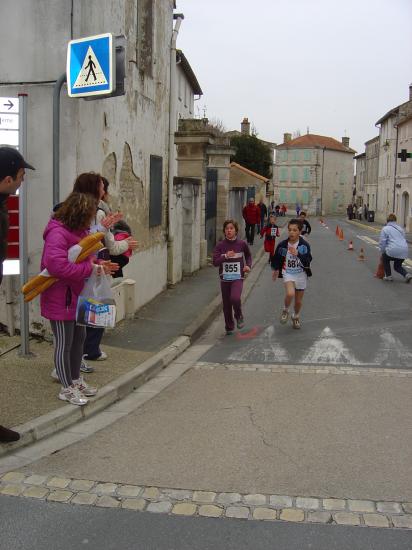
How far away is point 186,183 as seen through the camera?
13688mm

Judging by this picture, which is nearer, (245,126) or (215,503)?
(215,503)

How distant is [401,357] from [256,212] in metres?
15.5

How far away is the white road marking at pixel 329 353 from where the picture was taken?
7.51m

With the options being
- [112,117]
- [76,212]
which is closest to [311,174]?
[112,117]

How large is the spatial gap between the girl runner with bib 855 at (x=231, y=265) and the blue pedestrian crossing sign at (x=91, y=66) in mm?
3229

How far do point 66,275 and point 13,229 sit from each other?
6.10ft

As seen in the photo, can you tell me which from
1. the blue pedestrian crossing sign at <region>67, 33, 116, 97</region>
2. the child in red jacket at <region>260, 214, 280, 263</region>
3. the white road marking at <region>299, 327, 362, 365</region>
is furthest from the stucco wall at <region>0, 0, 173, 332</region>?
the child in red jacket at <region>260, 214, 280, 263</region>

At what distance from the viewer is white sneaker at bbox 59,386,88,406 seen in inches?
213

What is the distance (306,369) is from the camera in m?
7.14

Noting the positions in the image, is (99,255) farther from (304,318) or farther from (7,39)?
(304,318)

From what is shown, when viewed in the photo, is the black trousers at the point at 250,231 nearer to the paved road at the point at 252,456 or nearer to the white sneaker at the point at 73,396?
the paved road at the point at 252,456

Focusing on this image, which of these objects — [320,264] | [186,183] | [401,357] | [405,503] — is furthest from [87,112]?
[320,264]

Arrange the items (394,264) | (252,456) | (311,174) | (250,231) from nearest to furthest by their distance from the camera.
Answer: (252,456)
(394,264)
(250,231)
(311,174)

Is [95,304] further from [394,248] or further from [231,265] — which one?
[394,248]
